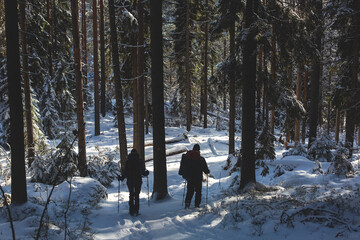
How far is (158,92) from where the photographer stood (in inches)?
324

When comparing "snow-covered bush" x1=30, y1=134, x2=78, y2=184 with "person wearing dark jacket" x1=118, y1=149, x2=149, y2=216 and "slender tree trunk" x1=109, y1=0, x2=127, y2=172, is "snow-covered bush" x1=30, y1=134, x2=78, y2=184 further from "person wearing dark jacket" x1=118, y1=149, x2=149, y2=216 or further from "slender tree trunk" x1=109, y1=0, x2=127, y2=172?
"person wearing dark jacket" x1=118, y1=149, x2=149, y2=216

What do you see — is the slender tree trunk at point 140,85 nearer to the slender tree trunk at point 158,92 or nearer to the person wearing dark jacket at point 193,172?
the slender tree trunk at point 158,92

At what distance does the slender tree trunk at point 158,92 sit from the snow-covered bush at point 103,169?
14.1ft

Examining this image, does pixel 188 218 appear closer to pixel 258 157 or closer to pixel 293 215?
pixel 293 215

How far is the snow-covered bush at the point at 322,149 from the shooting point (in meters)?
12.3

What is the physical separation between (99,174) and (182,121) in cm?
1989

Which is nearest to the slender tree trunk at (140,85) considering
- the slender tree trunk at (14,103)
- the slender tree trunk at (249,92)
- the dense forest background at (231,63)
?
the dense forest background at (231,63)

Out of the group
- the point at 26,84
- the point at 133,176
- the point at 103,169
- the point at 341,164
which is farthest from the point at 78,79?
the point at 341,164

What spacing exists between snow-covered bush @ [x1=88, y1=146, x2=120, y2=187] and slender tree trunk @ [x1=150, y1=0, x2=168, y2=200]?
428 cm

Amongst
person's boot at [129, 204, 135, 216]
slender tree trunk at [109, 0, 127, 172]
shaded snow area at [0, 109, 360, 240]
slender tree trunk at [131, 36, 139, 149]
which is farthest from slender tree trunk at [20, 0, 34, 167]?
person's boot at [129, 204, 135, 216]

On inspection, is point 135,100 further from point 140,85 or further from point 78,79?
point 78,79

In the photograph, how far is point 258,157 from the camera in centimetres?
1093

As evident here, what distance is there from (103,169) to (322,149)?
37.8 feet

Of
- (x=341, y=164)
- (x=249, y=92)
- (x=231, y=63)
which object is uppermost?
(x=231, y=63)
